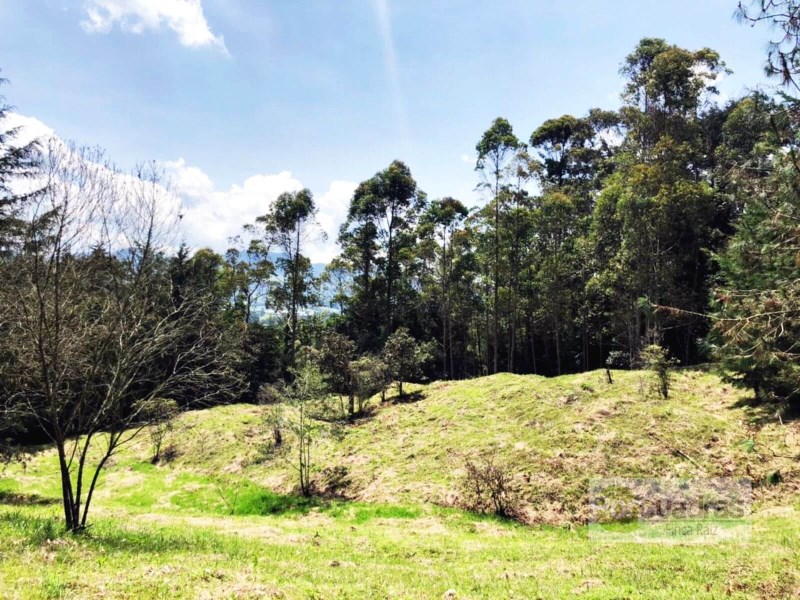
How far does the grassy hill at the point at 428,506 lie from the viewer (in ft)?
25.1

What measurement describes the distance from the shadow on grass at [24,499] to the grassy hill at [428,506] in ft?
0.38

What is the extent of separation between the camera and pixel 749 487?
14.7m

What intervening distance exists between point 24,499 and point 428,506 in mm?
19230

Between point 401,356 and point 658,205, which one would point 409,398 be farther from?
point 658,205

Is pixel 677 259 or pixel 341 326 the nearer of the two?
pixel 677 259

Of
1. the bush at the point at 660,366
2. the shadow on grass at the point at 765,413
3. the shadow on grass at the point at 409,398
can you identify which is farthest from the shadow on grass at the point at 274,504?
the shadow on grass at the point at 765,413

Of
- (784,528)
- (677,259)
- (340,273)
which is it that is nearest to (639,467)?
(784,528)

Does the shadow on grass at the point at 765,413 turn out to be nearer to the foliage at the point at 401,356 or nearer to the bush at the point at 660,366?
the bush at the point at 660,366

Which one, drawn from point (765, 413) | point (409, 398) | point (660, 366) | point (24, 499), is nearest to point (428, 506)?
point (660, 366)

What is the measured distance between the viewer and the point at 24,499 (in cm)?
2109

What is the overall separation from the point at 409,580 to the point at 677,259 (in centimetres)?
3284

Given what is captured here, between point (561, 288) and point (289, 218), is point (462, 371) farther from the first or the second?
point (289, 218)

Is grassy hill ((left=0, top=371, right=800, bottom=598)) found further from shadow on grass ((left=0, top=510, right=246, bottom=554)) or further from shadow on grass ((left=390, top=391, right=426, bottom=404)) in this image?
shadow on grass ((left=390, top=391, right=426, bottom=404))

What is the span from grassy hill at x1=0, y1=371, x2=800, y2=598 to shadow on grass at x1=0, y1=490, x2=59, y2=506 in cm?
12
